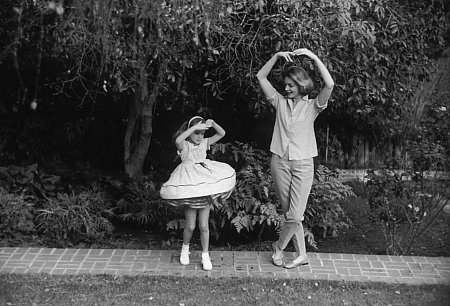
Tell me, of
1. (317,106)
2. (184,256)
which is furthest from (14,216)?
(317,106)

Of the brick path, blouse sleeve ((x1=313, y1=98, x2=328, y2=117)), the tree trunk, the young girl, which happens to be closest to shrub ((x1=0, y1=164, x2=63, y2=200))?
the tree trunk

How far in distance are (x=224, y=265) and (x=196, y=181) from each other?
879 mm

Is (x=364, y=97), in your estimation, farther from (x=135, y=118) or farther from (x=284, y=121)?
(x=135, y=118)

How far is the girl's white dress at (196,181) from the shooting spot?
205 inches

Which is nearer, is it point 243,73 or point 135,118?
point 243,73

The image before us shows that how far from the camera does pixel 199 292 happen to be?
16.5 ft

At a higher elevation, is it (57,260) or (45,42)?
(45,42)

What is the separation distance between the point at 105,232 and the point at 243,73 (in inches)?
95.8

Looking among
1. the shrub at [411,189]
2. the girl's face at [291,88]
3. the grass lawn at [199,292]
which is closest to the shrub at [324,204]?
the shrub at [411,189]

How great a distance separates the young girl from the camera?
5.23m

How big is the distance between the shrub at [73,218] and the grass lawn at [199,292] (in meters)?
1.53

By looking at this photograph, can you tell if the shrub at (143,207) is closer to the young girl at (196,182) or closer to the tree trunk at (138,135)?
the tree trunk at (138,135)

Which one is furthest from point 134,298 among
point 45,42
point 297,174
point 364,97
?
point 364,97

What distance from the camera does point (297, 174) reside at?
5234 millimetres
